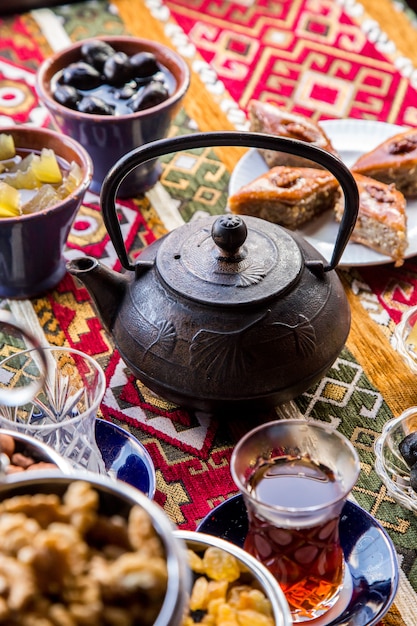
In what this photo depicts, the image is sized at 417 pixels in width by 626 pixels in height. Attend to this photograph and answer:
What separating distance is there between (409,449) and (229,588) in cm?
42

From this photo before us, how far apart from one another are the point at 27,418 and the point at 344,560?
0.50m

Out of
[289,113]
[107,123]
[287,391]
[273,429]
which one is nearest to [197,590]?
[273,429]

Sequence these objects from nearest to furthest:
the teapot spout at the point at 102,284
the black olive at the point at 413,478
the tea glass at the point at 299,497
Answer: the tea glass at the point at 299,497, the black olive at the point at 413,478, the teapot spout at the point at 102,284

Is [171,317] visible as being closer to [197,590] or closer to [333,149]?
[197,590]

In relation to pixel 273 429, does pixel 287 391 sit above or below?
below

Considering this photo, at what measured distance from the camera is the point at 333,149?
5.80 ft

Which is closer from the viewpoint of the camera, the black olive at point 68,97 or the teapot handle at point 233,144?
the teapot handle at point 233,144

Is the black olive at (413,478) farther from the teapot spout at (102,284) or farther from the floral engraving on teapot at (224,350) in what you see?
the teapot spout at (102,284)

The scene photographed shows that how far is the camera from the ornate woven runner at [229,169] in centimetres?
124

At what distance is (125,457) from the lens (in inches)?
46.1

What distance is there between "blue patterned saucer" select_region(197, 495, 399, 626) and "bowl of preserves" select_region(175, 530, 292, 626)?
0.61 ft

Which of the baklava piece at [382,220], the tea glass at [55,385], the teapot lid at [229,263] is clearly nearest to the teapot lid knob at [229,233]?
the teapot lid at [229,263]

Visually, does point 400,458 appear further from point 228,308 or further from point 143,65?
point 143,65

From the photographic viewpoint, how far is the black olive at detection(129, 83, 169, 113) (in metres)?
1.70
